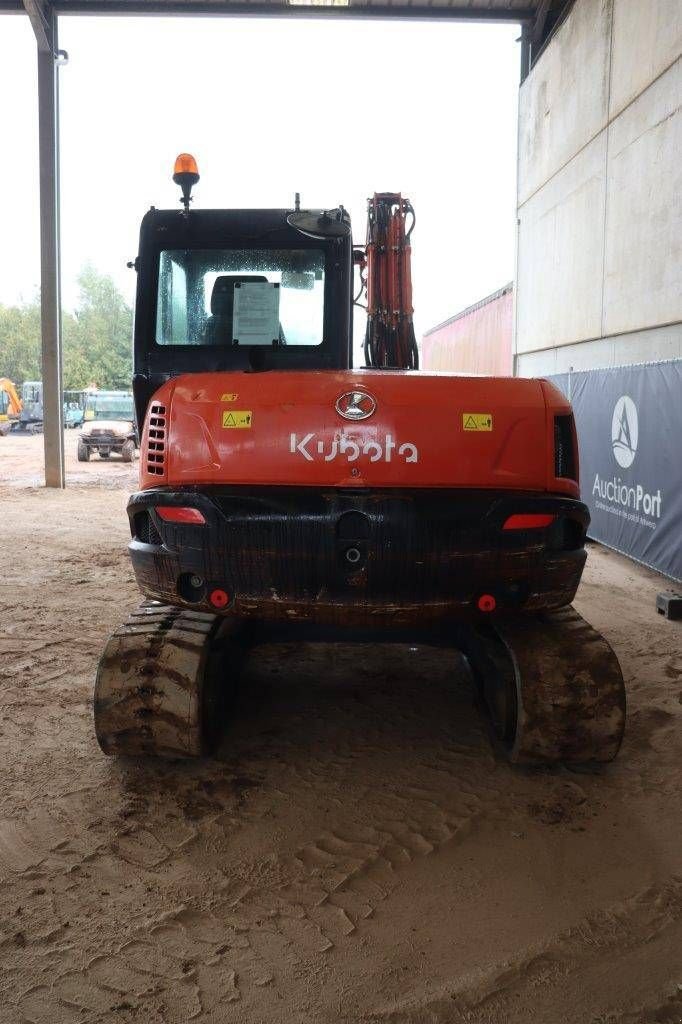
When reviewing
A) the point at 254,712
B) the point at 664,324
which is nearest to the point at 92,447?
the point at 664,324

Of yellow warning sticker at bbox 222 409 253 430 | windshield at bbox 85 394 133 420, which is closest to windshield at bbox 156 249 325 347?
yellow warning sticker at bbox 222 409 253 430

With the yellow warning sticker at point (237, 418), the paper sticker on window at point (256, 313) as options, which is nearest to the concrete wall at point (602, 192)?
the paper sticker on window at point (256, 313)

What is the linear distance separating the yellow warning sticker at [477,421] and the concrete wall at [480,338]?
11452mm

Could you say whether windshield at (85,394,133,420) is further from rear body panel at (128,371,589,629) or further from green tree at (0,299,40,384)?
green tree at (0,299,40,384)

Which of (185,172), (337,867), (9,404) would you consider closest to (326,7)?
(185,172)

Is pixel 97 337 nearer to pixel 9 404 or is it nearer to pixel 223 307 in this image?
pixel 9 404

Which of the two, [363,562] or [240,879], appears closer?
[240,879]

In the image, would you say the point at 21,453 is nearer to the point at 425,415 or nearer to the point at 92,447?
the point at 92,447

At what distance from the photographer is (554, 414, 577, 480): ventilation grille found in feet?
11.5

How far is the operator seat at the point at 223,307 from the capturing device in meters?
4.54

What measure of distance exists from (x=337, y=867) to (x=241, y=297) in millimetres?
2926

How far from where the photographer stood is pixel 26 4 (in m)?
13.0

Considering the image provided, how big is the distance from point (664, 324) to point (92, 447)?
14.9 metres

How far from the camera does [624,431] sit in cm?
846
